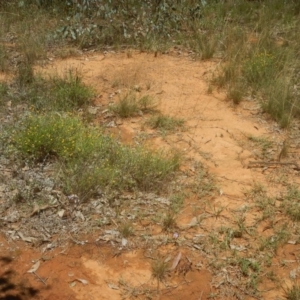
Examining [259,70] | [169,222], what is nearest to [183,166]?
[169,222]

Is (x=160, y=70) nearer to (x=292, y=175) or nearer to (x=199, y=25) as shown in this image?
(x=199, y=25)

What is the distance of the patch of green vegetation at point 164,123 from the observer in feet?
18.8

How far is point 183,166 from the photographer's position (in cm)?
506

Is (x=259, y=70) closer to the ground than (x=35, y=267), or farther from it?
farther from it

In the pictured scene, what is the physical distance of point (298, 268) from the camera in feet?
12.7

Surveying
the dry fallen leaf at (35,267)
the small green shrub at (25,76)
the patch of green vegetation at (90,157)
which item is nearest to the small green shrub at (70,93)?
the small green shrub at (25,76)

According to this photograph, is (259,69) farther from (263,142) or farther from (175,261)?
(175,261)

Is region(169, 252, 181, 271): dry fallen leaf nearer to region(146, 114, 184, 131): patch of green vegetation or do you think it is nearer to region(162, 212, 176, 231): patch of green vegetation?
region(162, 212, 176, 231): patch of green vegetation

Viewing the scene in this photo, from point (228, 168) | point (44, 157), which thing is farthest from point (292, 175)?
point (44, 157)

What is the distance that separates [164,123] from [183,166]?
85cm

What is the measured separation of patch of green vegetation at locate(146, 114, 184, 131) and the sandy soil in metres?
0.10

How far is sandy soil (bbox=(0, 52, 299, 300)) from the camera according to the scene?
3.69 metres

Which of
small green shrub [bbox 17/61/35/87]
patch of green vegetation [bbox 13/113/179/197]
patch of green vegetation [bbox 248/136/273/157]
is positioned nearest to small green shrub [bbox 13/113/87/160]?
patch of green vegetation [bbox 13/113/179/197]

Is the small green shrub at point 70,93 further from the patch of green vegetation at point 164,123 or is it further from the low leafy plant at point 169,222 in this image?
the low leafy plant at point 169,222
